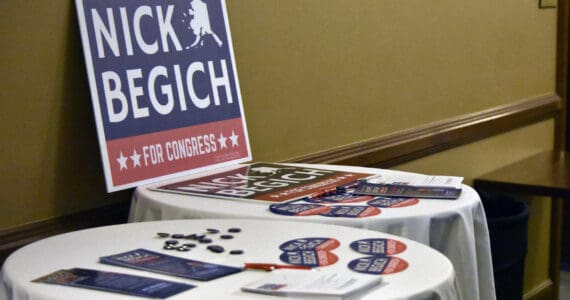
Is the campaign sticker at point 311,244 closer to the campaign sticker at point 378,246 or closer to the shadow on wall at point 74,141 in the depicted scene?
the campaign sticker at point 378,246

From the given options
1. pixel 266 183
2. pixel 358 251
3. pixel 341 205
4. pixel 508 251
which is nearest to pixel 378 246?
pixel 358 251

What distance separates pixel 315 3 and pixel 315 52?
5.8 inches

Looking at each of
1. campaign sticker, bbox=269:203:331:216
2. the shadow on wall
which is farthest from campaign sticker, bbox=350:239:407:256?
the shadow on wall

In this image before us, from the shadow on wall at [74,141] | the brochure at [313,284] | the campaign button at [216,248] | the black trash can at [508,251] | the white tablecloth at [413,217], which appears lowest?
the black trash can at [508,251]

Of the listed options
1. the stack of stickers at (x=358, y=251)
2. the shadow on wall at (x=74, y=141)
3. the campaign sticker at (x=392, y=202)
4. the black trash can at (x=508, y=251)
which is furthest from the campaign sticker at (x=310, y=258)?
the black trash can at (x=508, y=251)

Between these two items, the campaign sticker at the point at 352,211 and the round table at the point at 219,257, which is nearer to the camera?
the round table at the point at 219,257

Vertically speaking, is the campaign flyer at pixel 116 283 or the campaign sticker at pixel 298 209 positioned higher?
the campaign flyer at pixel 116 283

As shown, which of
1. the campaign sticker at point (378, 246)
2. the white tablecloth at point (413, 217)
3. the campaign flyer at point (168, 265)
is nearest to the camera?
the campaign flyer at point (168, 265)

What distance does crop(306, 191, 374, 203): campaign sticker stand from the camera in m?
1.90

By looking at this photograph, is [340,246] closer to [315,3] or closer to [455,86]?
[315,3]

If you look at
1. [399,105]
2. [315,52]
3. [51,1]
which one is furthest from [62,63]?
[399,105]

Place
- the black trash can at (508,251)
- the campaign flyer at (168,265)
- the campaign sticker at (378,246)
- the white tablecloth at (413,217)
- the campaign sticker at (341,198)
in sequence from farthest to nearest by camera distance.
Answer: the black trash can at (508,251) → the campaign sticker at (341,198) → the white tablecloth at (413,217) → the campaign sticker at (378,246) → the campaign flyer at (168,265)

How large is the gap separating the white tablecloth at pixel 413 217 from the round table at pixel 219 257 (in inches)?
2.5

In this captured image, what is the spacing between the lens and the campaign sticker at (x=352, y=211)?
1.76 meters
